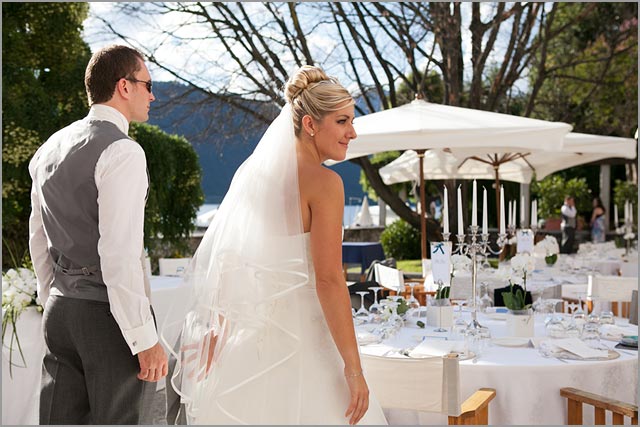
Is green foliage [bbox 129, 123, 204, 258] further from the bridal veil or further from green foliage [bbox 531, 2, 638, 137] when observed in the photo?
the bridal veil

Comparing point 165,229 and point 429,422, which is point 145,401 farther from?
point 165,229

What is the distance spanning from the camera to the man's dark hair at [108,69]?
2670 mm

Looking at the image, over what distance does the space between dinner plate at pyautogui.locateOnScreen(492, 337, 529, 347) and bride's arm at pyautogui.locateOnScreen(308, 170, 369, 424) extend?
1.66 metres

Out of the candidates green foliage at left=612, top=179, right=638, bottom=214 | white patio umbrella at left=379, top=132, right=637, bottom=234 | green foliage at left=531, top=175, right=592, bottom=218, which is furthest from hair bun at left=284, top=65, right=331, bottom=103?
green foliage at left=531, top=175, right=592, bottom=218

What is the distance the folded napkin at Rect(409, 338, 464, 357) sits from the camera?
12.0 feet

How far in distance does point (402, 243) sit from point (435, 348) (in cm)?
1342

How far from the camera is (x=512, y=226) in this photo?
6.71 m

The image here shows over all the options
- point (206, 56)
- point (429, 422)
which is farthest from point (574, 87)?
point (429, 422)

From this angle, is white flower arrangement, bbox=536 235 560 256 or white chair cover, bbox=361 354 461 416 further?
white flower arrangement, bbox=536 235 560 256

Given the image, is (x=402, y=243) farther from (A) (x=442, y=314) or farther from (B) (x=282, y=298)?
(B) (x=282, y=298)

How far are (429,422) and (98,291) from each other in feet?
5.83

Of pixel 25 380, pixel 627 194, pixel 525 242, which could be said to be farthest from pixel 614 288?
pixel 627 194

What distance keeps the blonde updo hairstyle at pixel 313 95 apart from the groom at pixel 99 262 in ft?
1.87

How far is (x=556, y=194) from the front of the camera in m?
19.9
